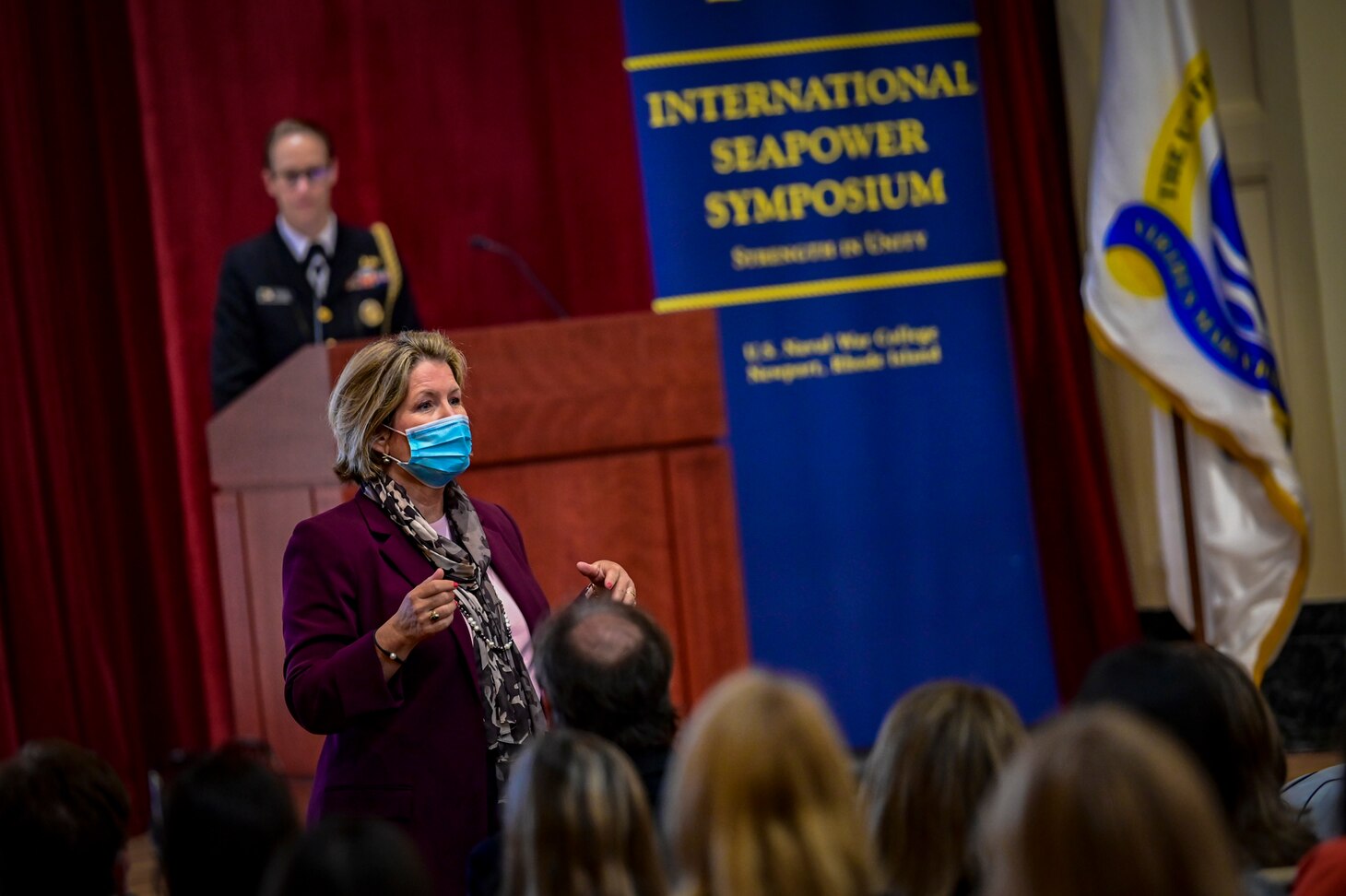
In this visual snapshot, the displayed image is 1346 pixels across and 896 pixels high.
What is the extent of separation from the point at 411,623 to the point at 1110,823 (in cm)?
144

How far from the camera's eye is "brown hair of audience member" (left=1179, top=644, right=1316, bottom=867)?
1868mm

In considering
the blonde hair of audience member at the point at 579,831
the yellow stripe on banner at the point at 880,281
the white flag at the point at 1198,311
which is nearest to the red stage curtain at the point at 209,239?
the yellow stripe on banner at the point at 880,281

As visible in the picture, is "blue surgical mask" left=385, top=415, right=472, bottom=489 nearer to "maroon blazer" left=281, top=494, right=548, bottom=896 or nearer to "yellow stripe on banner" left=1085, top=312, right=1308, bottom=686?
"maroon blazer" left=281, top=494, right=548, bottom=896

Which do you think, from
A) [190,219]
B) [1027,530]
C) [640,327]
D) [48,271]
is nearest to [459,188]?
[190,219]

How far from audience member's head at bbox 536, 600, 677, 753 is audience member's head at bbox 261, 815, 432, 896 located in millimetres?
687

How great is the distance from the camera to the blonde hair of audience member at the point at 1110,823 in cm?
120

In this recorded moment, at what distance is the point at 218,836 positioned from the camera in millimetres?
1733

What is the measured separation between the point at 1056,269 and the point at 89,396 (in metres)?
3.49

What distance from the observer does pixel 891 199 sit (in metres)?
5.50

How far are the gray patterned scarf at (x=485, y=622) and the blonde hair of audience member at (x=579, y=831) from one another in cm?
92

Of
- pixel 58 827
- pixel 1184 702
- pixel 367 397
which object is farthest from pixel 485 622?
pixel 1184 702

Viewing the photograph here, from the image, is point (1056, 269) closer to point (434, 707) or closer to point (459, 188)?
point (459, 188)

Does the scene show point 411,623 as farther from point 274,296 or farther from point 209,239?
point 209,239

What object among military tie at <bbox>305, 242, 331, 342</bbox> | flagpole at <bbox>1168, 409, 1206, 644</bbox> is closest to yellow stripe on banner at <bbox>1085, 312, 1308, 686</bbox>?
flagpole at <bbox>1168, 409, 1206, 644</bbox>
